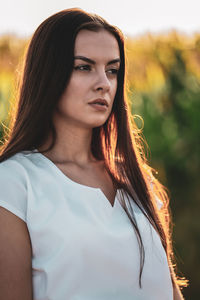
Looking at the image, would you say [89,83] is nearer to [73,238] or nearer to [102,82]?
[102,82]

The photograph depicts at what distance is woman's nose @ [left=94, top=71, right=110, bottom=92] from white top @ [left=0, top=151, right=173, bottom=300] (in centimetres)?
40

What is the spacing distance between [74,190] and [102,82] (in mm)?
505

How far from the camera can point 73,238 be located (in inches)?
74.1

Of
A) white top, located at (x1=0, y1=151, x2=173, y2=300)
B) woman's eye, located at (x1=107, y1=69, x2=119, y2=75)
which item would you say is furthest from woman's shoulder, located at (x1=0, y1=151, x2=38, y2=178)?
woman's eye, located at (x1=107, y1=69, x2=119, y2=75)

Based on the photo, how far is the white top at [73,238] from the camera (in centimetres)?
187

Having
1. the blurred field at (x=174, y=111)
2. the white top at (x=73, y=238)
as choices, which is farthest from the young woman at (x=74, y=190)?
the blurred field at (x=174, y=111)

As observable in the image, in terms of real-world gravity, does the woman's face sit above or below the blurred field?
above

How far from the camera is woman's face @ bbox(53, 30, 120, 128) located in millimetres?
2109

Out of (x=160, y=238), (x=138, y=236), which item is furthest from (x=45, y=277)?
(x=160, y=238)

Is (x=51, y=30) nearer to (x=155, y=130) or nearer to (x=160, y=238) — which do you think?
(x=160, y=238)

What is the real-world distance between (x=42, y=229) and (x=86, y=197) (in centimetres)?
29

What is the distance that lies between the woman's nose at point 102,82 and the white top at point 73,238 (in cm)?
40

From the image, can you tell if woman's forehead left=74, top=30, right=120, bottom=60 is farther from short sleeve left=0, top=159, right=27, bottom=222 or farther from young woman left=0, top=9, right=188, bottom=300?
short sleeve left=0, top=159, right=27, bottom=222

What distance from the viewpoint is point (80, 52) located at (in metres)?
2.10
